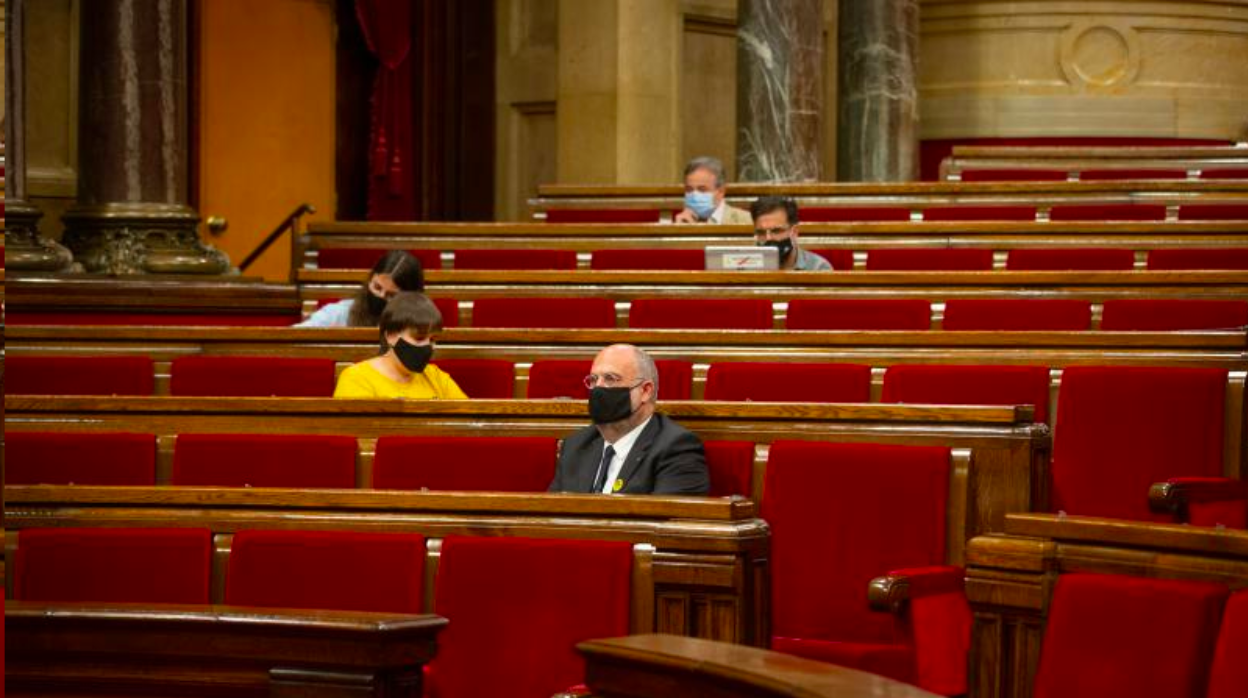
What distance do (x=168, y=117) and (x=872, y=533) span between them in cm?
452

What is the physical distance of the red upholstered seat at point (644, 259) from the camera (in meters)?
7.29

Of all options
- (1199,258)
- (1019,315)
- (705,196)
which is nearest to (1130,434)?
(1019,315)

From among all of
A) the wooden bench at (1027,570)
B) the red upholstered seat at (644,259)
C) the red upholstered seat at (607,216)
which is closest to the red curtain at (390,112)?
the red upholstered seat at (607,216)

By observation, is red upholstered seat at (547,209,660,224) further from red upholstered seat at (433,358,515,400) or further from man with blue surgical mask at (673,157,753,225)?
red upholstered seat at (433,358,515,400)

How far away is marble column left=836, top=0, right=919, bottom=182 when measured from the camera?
11.3m

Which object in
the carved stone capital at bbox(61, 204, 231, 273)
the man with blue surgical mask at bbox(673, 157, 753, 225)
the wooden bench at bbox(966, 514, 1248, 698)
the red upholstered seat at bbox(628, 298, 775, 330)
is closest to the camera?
the wooden bench at bbox(966, 514, 1248, 698)

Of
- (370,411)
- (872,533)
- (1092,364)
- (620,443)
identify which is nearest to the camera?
(872,533)

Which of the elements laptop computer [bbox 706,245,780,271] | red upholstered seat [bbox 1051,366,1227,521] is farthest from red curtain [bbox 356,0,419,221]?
red upholstered seat [bbox 1051,366,1227,521]

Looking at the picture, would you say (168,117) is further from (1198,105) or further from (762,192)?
(1198,105)

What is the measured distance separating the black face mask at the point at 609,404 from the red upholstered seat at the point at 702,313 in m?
1.86

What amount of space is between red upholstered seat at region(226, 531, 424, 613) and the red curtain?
8.06 meters

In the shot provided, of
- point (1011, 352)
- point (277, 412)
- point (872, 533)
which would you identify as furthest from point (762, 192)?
point (872, 533)

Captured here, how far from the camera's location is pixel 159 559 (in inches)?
128

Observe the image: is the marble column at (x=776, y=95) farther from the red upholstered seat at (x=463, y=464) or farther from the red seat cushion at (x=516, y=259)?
the red upholstered seat at (x=463, y=464)
